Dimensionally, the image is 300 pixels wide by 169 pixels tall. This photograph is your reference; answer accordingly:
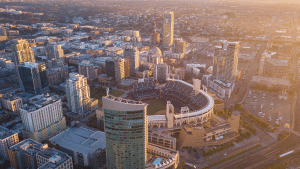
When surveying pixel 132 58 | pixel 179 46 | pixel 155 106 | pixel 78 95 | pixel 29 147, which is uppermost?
pixel 179 46

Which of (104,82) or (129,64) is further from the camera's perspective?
(129,64)

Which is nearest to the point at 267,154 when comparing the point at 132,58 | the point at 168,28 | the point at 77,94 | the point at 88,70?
the point at 77,94

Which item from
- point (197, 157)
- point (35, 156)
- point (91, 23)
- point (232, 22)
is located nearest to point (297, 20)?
point (232, 22)

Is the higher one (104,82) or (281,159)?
(104,82)

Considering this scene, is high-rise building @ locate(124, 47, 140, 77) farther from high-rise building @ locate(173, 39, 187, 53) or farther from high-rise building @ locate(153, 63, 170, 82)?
high-rise building @ locate(173, 39, 187, 53)

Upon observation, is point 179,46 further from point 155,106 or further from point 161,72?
point 155,106

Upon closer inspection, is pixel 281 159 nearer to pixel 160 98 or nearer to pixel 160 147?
pixel 160 147

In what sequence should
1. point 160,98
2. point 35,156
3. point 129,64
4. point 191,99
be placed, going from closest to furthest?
point 35,156 < point 191,99 < point 160,98 < point 129,64
